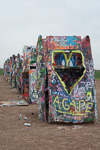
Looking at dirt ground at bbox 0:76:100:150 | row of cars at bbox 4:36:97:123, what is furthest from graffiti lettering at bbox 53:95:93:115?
dirt ground at bbox 0:76:100:150

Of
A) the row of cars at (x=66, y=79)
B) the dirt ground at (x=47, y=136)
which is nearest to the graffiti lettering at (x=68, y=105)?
the row of cars at (x=66, y=79)

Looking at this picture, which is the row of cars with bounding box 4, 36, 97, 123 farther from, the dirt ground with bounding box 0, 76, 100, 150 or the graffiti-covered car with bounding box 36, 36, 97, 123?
the dirt ground with bounding box 0, 76, 100, 150

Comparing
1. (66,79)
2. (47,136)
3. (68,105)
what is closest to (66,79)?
(66,79)

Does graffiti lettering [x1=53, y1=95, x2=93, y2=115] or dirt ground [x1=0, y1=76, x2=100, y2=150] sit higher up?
graffiti lettering [x1=53, y1=95, x2=93, y2=115]

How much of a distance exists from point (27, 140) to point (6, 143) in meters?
0.51

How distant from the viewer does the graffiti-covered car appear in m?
6.58

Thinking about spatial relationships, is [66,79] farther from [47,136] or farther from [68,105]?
[47,136]

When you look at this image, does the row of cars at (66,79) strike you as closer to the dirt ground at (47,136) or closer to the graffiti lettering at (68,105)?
the graffiti lettering at (68,105)

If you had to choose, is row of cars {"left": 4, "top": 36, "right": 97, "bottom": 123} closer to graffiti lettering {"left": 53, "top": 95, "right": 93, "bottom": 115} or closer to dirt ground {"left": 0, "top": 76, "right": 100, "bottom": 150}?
graffiti lettering {"left": 53, "top": 95, "right": 93, "bottom": 115}

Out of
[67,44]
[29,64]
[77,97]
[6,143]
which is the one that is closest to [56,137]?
[6,143]

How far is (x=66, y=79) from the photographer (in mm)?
7645

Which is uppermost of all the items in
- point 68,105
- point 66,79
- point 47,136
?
point 66,79

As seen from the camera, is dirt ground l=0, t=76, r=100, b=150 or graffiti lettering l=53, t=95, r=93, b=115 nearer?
dirt ground l=0, t=76, r=100, b=150

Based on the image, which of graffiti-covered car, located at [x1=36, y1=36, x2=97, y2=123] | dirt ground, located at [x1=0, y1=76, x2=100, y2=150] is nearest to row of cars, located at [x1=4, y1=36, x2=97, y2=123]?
graffiti-covered car, located at [x1=36, y1=36, x2=97, y2=123]
